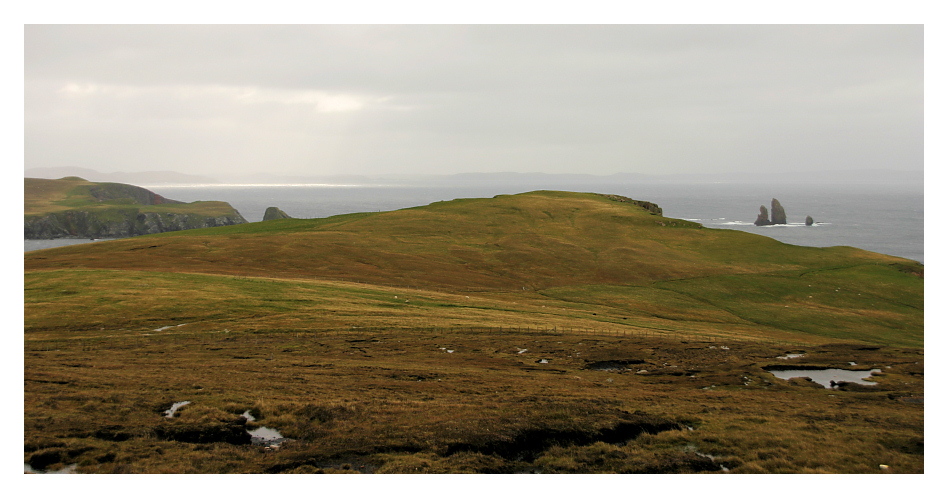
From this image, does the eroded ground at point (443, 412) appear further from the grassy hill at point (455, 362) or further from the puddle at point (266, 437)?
the puddle at point (266, 437)

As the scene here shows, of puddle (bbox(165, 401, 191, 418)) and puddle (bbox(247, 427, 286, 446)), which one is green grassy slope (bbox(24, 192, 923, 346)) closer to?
puddle (bbox(165, 401, 191, 418))

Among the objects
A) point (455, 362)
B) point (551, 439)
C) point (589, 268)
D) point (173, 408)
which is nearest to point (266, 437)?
point (173, 408)

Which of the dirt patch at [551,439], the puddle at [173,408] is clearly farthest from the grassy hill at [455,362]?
the puddle at [173,408]

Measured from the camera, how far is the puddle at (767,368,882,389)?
1339 inches

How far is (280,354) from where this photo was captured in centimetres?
3697

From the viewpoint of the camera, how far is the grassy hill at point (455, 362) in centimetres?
2062

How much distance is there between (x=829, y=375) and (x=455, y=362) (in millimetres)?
27873

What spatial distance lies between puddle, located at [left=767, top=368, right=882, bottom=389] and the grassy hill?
3.75 ft

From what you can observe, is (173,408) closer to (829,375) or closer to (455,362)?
(455,362)

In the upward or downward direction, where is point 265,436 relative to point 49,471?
downward

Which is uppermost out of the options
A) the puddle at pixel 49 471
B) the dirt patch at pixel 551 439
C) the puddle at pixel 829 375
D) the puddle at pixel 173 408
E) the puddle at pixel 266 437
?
the puddle at pixel 173 408

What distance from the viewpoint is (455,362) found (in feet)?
120

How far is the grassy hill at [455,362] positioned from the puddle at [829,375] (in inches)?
45.0

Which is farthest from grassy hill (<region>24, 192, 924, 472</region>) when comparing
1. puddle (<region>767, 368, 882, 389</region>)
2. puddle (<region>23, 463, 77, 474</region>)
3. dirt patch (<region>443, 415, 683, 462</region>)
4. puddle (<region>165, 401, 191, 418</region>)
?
puddle (<region>767, 368, 882, 389</region>)
